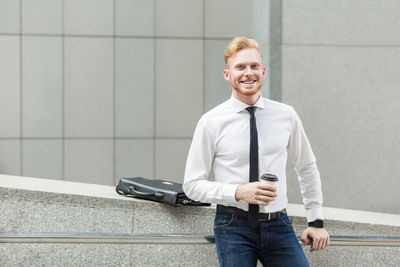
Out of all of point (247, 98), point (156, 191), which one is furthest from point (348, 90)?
point (247, 98)

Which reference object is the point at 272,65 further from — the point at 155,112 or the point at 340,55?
the point at 155,112

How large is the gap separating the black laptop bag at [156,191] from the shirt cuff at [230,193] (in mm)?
942

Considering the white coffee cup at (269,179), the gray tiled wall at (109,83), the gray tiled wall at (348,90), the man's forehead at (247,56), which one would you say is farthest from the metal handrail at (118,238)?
the gray tiled wall at (109,83)

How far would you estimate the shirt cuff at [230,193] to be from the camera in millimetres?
2338

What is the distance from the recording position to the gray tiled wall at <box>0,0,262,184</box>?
759 cm

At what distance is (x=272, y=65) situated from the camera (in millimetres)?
6645

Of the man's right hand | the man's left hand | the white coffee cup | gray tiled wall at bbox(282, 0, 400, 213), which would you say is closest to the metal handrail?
the man's left hand

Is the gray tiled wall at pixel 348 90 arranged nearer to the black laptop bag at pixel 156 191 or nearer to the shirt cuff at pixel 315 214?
the black laptop bag at pixel 156 191

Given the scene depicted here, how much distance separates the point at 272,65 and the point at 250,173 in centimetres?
443

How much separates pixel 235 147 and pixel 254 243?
47 centimetres

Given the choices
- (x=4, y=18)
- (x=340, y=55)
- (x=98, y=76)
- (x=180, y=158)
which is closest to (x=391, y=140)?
(x=340, y=55)

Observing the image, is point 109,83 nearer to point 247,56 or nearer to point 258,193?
point 247,56

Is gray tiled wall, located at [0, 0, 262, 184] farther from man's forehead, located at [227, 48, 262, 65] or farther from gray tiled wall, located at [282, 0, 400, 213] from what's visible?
man's forehead, located at [227, 48, 262, 65]

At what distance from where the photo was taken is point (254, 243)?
242cm
